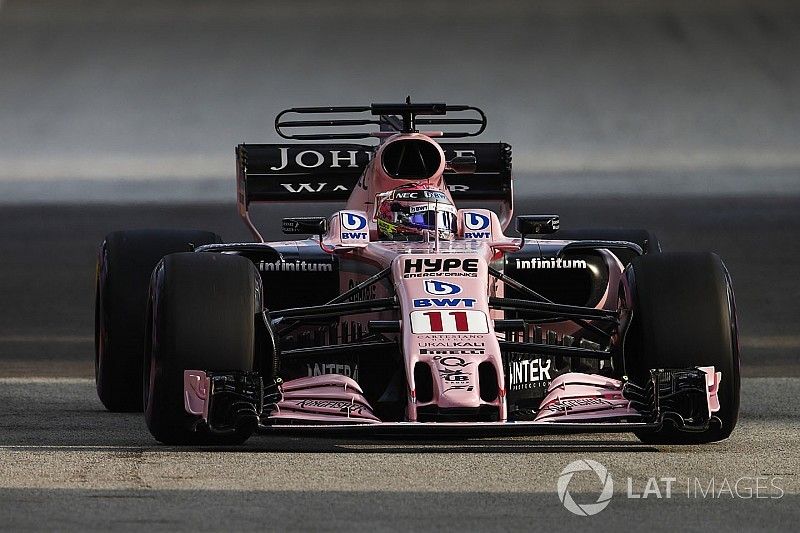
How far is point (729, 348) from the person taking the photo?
11070 millimetres

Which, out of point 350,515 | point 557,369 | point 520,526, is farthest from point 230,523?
point 557,369

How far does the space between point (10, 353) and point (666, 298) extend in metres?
8.33

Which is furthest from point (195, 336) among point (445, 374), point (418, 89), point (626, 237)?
point (418, 89)

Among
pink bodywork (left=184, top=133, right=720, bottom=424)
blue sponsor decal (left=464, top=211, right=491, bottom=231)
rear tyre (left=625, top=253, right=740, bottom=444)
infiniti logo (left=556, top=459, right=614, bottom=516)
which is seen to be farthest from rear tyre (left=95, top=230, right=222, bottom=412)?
infiniti logo (left=556, top=459, right=614, bottom=516)

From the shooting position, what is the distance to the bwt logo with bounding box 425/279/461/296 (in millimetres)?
11102

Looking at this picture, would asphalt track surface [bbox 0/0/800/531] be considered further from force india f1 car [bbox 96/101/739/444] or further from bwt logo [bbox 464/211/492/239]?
bwt logo [bbox 464/211/492/239]

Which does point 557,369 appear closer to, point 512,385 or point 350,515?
point 512,385

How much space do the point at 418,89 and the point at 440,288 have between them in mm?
48278

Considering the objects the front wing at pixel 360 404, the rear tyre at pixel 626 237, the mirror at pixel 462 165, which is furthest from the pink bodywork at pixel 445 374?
the mirror at pixel 462 165

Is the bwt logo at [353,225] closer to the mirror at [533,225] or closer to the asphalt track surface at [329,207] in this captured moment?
the mirror at [533,225]

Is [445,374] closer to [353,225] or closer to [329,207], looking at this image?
[353,225]

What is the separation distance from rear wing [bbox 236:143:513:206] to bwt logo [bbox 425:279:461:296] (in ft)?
12.9

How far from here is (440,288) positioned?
11133mm

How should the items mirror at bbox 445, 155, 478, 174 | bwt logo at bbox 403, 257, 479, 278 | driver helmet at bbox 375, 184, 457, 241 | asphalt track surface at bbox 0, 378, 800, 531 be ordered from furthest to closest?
mirror at bbox 445, 155, 478, 174 < driver helmet at bbox 375, 184, 457, 241 < bwt logo at bbox 403, 257, 479, 278 < asphalt track surface at bbox 0, 378, 800, 531
